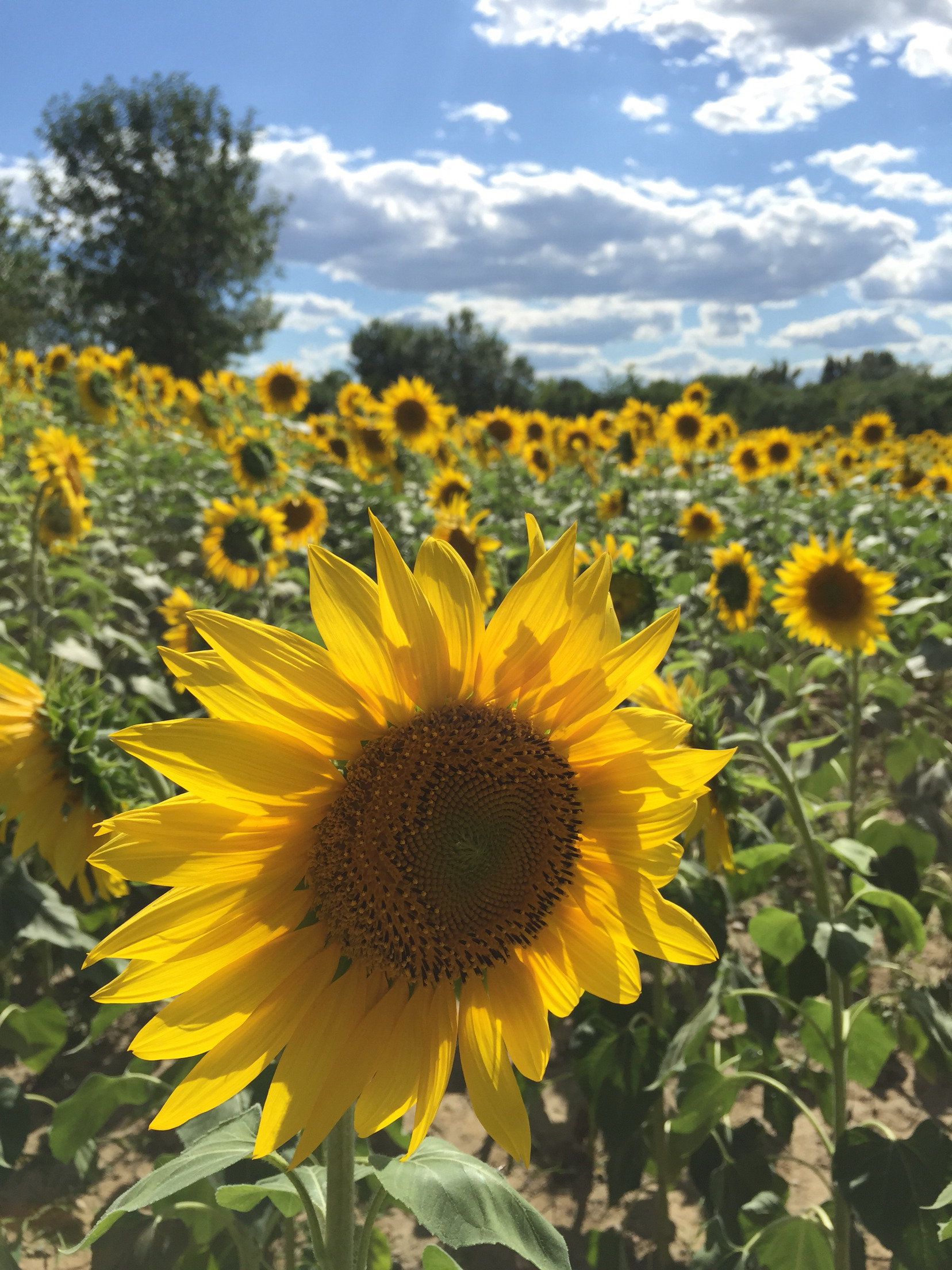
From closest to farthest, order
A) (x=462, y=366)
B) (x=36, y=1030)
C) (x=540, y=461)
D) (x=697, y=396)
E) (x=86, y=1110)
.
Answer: (x=86, y=1110), (x=36, y=1030), (x=540, y=461), (x=697, y=396), (x=462, y=366)

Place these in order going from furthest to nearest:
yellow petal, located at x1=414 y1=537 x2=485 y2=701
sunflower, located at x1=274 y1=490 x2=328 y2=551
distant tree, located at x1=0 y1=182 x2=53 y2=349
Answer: distant tree, located at x1=0 y1=182 x2=53 y2=349 → sunflower, located at x1=274 y1=490 x2=328 y2=551 → yellow petal, located at x1=414 y1=537 x2=485 y2=701

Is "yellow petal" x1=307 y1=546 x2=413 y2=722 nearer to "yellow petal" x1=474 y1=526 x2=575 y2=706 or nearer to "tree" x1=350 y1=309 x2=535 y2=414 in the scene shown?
"yellow petal" x1=474 y1=526 x2=575 y2=706

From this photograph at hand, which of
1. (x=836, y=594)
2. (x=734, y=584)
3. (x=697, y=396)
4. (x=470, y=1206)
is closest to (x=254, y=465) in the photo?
(x=734, y=584)

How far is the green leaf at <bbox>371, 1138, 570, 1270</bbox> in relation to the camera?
3.14 ft

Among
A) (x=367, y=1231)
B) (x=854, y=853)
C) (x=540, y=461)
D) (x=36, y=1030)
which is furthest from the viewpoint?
(x=540, y=461)

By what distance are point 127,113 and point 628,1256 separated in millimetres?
41127

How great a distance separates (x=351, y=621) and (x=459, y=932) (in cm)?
37

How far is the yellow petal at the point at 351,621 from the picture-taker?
0.97 meters

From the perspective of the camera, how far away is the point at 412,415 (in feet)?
23.5

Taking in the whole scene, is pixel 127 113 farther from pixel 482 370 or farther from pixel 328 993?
pixel 328 993

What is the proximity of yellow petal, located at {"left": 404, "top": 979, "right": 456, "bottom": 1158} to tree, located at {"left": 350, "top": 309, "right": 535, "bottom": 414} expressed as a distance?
3037 cm

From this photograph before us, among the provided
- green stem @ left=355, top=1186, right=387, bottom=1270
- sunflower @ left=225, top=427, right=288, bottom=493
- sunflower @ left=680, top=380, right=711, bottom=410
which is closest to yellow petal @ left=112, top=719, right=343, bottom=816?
green stem @ left=355, top=1186, right=387, bottom=1270

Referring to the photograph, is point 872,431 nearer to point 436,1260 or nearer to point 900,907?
point 900,907

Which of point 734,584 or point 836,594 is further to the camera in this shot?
point 734,584
